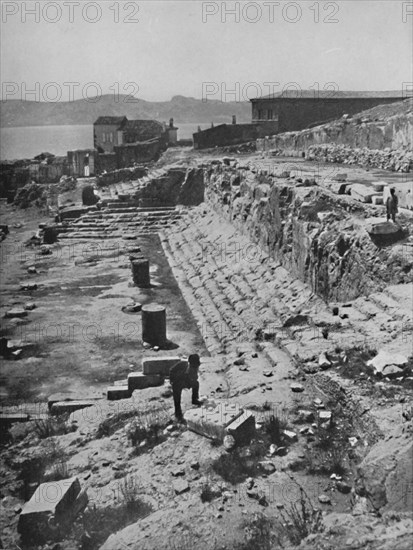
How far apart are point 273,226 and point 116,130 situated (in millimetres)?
43689

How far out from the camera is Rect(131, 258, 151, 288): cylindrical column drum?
737 inches

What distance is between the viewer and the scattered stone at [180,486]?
6359 mm

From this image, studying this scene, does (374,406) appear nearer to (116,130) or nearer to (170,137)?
(170,137)

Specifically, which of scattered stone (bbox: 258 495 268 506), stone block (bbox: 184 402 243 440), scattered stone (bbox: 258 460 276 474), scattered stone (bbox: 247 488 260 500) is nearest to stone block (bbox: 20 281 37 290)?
stone block (bbox: 184 402 243 440)

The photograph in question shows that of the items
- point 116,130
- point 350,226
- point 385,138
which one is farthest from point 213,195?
point 116,130

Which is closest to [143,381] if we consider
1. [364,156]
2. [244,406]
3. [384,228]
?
[244,406]

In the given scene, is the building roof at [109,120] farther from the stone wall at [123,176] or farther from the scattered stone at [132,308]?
the scattered stone at [132,308]

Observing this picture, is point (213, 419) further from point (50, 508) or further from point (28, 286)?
point (28, 286)

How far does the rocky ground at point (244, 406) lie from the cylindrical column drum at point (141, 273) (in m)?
0.77

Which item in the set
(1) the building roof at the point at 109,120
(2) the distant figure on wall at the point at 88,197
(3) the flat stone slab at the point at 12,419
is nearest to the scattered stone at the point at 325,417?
(3) the flat stone slab at the point at 12,419

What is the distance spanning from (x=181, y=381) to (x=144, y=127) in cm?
4687

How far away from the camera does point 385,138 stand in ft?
75.1

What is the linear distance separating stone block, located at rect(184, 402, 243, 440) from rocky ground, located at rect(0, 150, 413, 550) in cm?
15

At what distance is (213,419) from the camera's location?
744 centimetres
